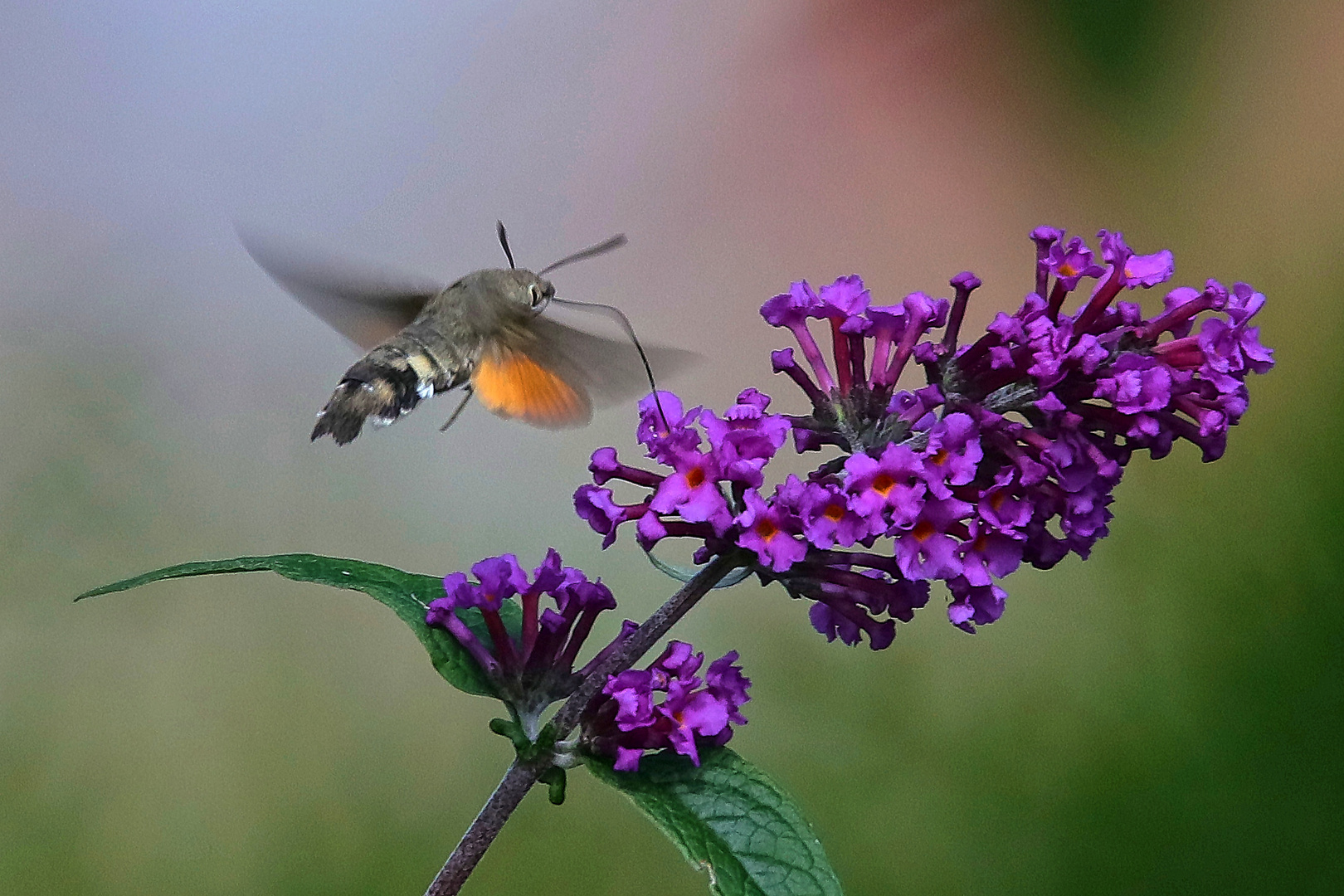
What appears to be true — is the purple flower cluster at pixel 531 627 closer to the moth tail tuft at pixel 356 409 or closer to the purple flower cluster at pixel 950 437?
the purple flower cluster at pixel 950 437

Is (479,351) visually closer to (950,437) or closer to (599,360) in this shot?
(599,360)

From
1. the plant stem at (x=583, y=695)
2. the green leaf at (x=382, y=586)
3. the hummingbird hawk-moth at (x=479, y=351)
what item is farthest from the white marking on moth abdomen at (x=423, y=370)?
the plant stem at (x=583, y=695)

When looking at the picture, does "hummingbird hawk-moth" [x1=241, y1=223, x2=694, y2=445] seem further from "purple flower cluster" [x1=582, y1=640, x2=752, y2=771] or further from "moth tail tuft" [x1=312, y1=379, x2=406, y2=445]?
"purple flower cluster" [x1=582, y1=640, x2=752, y2=771]

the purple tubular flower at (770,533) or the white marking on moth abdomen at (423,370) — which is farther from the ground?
the white marking on moth abdomen at (423,370)

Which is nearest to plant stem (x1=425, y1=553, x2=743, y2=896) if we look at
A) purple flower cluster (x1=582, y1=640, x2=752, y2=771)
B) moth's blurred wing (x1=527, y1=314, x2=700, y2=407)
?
purple flower cluster (x1=582, y1=640, x2=752, y2=771)

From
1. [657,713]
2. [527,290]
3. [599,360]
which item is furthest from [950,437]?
[527,290]

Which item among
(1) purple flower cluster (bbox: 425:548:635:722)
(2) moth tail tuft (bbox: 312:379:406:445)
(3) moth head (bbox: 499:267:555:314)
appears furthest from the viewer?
(3) moth head (bbox: 499:267:555:314)

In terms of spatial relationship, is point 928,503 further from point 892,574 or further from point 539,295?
point 539,295
